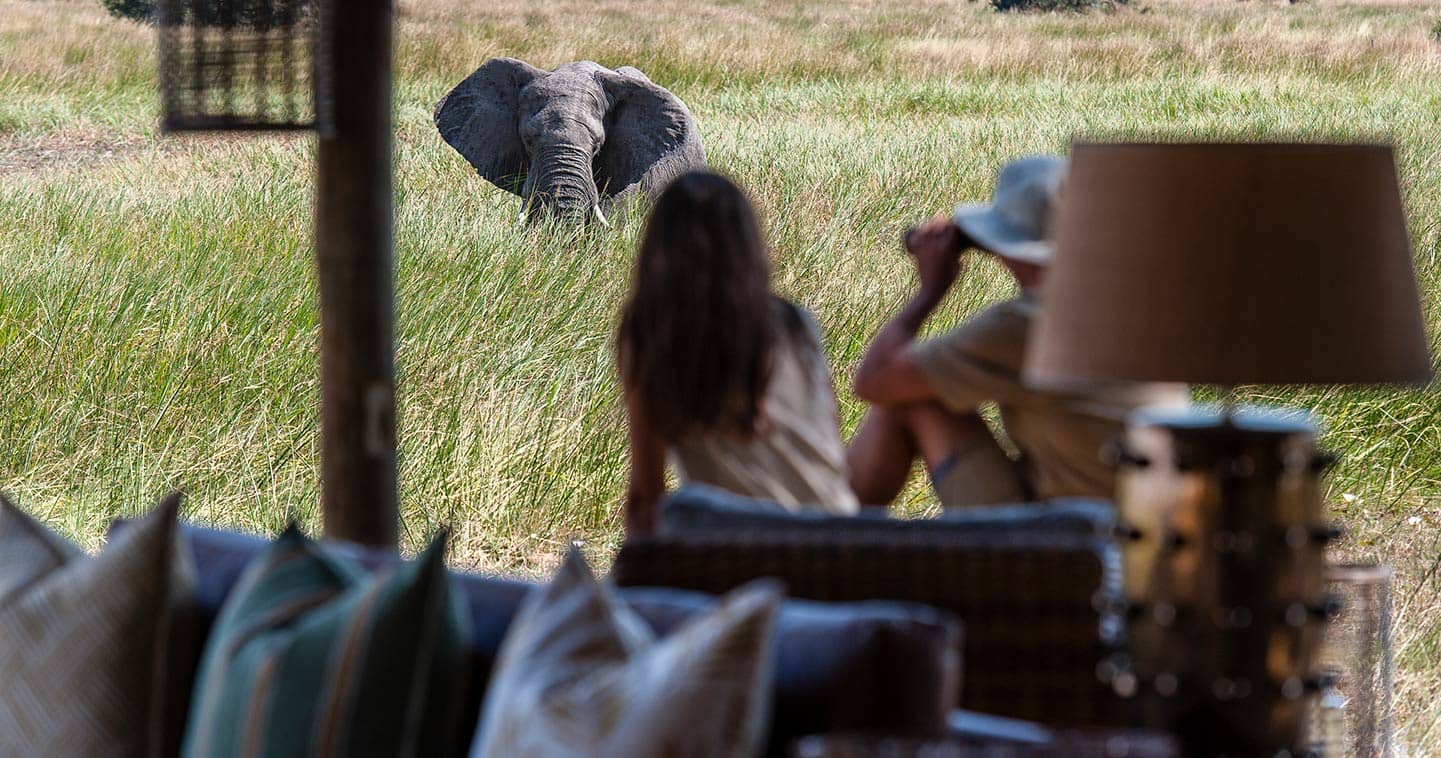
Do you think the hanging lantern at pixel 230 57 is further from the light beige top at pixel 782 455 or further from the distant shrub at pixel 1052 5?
the distant shrub at pixel 1052 5

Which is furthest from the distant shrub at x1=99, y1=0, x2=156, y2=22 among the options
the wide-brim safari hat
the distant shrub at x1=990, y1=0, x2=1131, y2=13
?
the wide-brim safari hat

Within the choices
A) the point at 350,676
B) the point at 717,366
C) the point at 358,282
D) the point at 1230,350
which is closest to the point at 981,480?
the point at 717,366

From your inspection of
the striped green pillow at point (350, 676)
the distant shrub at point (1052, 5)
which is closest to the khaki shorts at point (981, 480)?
the striped green pillow at point (350, 676)

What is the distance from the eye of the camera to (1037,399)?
2.46 m

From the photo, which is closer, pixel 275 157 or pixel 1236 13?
pixel 275 157

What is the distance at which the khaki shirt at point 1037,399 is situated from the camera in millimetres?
2424

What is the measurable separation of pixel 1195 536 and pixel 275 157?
8070 millimetres

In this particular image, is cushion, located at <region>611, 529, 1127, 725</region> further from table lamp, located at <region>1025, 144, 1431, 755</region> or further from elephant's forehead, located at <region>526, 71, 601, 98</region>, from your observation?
elephant's forehead, located at <region>526, 71, 601, 98</region>

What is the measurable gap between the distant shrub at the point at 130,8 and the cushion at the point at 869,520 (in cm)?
2372

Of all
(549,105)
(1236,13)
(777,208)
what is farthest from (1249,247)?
(1236,13)

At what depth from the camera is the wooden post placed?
2.47 meters

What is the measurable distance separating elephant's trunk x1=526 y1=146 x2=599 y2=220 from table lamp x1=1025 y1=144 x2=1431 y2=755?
23.2 feet

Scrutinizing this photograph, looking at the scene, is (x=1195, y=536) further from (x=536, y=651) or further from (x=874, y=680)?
(x=536, y=651)

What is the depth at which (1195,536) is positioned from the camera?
1.56 meters
